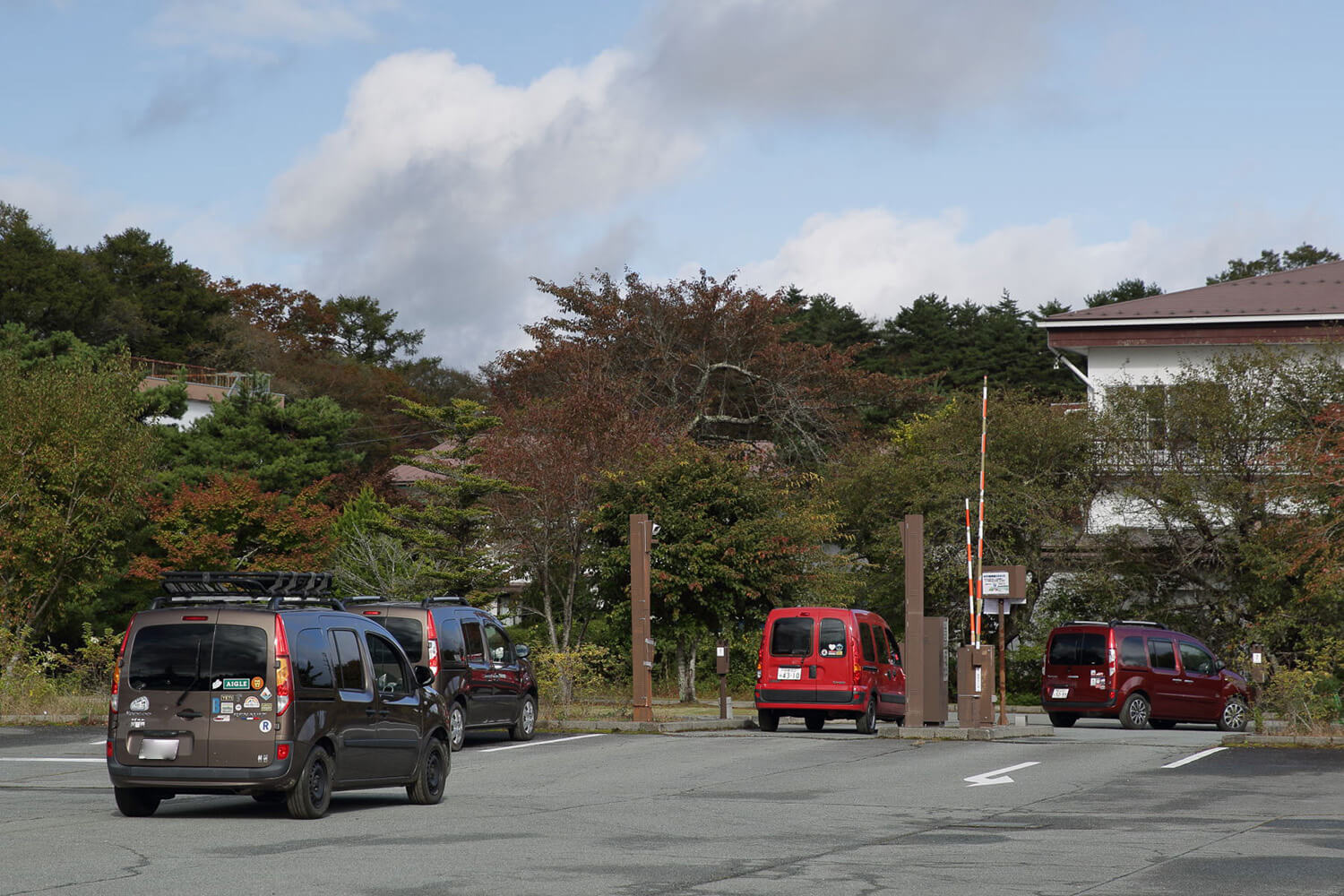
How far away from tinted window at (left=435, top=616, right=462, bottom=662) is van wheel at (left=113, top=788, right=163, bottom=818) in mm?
6979

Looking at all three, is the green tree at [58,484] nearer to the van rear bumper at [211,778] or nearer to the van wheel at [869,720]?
the van wheel at [869,720]

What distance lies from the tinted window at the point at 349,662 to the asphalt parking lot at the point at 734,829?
1.09 meters

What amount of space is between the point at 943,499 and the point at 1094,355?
806cm

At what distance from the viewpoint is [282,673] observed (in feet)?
39.7

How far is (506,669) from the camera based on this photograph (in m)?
21.2

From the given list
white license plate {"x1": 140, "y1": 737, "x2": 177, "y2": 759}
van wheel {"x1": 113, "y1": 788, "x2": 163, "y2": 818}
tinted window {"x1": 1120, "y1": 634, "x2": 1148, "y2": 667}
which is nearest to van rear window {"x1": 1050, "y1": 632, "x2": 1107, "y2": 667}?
tinted window {"x1": 1120, "y1": 634, "x2": 1148, "y2": 667}

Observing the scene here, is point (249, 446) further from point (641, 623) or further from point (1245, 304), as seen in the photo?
point (1245, 304)

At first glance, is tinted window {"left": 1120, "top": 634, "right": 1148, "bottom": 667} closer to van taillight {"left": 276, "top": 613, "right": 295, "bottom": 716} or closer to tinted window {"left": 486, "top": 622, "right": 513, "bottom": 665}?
tinted window {"left": 486, "top": 622, "right": 513, "bottom": 665}

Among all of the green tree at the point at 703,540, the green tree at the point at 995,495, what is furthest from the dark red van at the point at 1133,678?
the green tree at the point at 995,495

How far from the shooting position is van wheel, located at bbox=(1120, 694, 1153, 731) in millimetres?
27438

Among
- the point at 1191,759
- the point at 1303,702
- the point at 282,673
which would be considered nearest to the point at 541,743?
the point at 1191,759

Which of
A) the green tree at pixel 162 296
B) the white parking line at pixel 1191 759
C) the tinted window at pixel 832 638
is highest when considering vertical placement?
the green tree at pixel 162 296

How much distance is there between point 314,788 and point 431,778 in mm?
1748

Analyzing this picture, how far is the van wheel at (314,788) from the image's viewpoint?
1209cm
